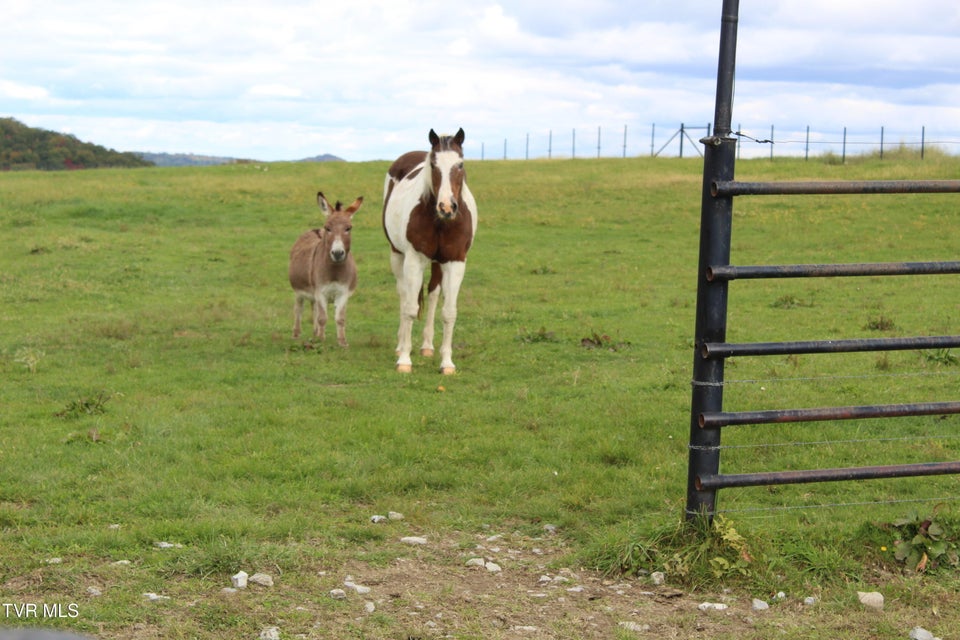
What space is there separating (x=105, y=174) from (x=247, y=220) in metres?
16.9

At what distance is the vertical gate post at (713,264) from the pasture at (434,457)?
39 cm

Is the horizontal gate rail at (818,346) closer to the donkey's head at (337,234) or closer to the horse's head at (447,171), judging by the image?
the horse's head at (447,171)

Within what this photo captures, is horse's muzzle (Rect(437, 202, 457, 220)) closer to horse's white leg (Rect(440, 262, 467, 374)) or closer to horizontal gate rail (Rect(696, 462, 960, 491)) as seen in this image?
horse's white leg (Rect(440, 262, 467, 374))

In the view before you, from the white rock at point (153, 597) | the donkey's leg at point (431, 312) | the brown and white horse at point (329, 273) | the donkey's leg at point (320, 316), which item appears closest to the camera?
the white rock at point (153, 597)

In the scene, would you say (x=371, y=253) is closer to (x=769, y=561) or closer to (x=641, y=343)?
(x=641, y=343)

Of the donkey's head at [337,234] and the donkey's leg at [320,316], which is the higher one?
the donkey's head at [337,234]

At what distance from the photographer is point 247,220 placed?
92.3 ft

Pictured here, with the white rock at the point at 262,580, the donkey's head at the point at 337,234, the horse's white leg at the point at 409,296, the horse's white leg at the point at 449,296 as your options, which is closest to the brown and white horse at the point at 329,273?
the donkey's head at the point at 337,234

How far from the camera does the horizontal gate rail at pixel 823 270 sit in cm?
480

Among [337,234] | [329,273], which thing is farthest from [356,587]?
[329,273]

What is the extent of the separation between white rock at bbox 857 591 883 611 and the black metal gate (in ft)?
2.14

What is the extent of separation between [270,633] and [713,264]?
2.79 metres

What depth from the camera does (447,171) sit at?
10328mm

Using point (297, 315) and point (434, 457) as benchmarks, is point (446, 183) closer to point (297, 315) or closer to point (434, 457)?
point (297, 315)
